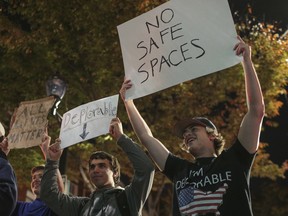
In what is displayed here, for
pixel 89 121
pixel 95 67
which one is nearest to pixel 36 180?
pixel 89 121

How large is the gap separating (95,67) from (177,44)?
223 inches

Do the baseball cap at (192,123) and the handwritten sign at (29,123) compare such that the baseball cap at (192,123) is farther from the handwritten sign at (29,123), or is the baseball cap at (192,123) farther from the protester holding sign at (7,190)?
the handwritten sign at (29,123)

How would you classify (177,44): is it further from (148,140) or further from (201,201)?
(201,201)

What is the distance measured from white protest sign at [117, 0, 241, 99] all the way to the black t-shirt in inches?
26.2

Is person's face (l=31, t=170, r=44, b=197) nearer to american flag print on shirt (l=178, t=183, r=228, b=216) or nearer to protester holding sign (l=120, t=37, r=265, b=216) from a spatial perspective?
protester holding sign (l=120, t=37, r=265, b=216)

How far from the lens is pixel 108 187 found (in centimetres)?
356

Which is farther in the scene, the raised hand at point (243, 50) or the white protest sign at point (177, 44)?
the white protest sign at point (177, 44)

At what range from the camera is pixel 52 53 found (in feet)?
29.3

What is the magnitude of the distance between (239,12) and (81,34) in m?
4.00

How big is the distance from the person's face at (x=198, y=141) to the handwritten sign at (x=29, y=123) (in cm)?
164

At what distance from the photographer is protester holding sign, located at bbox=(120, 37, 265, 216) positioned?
2.82 metres

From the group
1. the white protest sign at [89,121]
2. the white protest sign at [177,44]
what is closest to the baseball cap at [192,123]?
the white protest sign at [177,44]

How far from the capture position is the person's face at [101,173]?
3566 millimetres

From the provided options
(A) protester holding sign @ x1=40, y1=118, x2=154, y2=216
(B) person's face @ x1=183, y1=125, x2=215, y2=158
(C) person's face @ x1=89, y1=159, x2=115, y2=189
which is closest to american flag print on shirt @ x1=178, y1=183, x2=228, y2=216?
(B) person's face @ x1=183, y1=125, x2=215, y2=158
